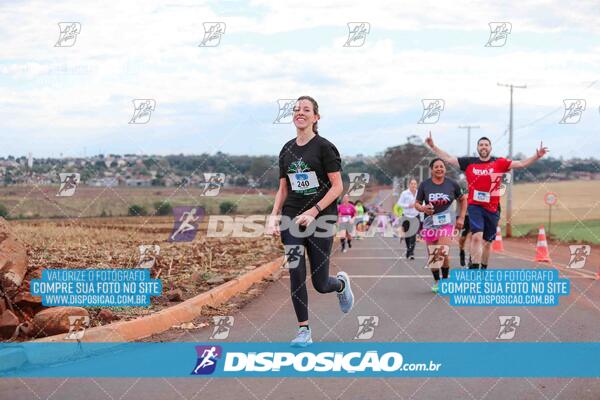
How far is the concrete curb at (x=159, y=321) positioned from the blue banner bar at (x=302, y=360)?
0.36 feet

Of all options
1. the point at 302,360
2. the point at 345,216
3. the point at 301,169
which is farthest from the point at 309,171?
the point at 345,216

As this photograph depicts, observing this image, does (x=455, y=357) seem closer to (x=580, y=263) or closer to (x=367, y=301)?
(x=367, y=301)

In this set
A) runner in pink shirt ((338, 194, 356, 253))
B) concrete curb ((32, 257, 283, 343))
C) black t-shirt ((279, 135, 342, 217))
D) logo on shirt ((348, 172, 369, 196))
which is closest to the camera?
black t-shirt ((279, 135, 342, 217))

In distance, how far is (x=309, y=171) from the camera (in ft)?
26.1

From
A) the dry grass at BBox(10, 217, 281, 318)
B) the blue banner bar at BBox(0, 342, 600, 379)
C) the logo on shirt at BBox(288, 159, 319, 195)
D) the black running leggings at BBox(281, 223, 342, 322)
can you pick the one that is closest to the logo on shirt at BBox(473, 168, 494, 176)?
the dry grass at BBox(10, 217, 281, 318)

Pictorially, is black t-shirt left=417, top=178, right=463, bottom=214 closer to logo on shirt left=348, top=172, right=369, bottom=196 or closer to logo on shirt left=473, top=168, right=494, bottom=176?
logo on shirt left=473, top=168, right=494, bottom=176

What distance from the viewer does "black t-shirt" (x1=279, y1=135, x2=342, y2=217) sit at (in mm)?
7941

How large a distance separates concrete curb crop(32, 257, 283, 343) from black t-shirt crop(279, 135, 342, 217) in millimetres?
1948

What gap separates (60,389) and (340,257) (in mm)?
15504

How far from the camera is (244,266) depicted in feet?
52.3

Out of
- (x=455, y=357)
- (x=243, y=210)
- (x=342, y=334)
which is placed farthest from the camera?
(x=243, y=210)

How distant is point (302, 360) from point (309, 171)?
1632mm

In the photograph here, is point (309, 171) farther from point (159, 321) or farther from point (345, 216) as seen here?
point (345, 216)

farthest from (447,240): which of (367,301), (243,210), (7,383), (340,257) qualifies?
(243,210)
